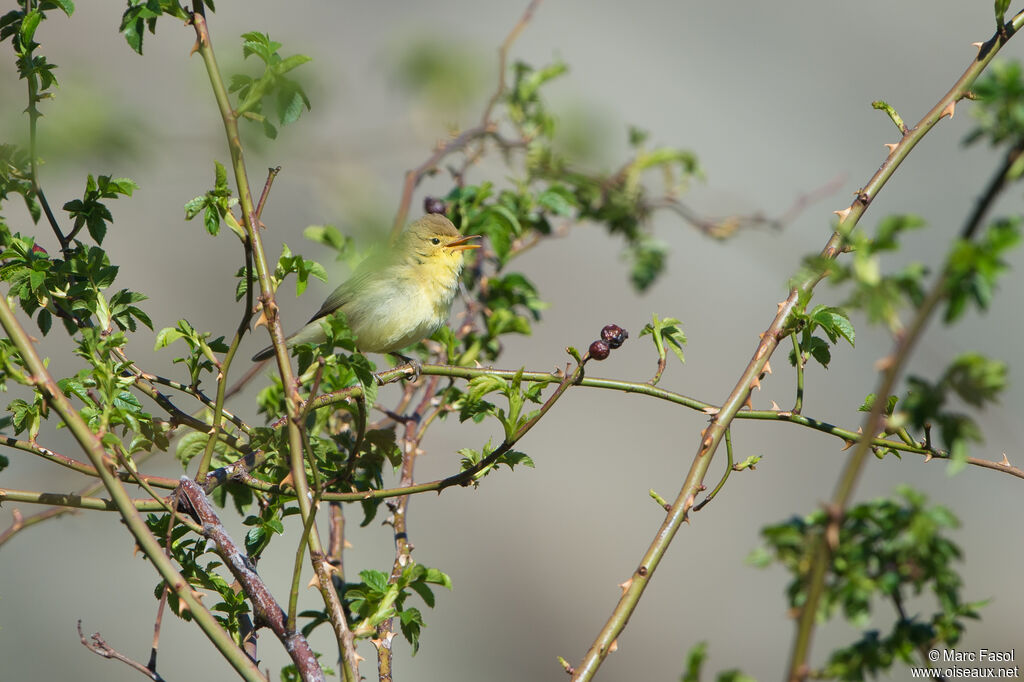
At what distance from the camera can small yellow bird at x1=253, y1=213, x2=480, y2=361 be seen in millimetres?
4914

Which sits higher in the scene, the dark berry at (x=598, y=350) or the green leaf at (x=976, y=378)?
the dark berry at (x=598, y=350)

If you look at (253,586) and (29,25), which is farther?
(29,25)

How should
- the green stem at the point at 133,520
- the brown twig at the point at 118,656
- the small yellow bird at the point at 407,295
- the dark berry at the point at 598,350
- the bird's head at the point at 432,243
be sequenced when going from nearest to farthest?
the green stem at the point at 133,520 < the brown twig at the point at 118,656 < the dark berry at the point at 598,350 < the small yellow bird at the point at 407,295 < the bird's head at the point at 432,243

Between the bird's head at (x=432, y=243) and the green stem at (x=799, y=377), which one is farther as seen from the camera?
the bird's head at (x=432, y=243)

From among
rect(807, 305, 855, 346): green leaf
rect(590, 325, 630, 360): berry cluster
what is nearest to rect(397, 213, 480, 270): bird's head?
rect(590, 325, 630, 360): berry cluster

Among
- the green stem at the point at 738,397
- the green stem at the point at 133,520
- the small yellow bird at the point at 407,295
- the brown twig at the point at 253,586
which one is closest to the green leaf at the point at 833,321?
the green stem at the point at 738,397

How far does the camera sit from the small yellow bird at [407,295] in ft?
16.1

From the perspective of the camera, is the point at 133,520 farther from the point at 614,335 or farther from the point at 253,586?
the point at 614,335

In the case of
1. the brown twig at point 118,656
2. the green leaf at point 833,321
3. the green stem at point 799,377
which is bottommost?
the brown twig at point 118,656

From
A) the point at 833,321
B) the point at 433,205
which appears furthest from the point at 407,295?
the point at 833,321

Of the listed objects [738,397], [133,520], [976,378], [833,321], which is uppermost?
[833,321]

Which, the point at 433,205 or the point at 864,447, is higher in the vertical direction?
the point at 433,205

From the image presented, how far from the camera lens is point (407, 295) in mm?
5004

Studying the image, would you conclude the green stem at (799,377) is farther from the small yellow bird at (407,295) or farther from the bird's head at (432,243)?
the bird's head at (432,243)
